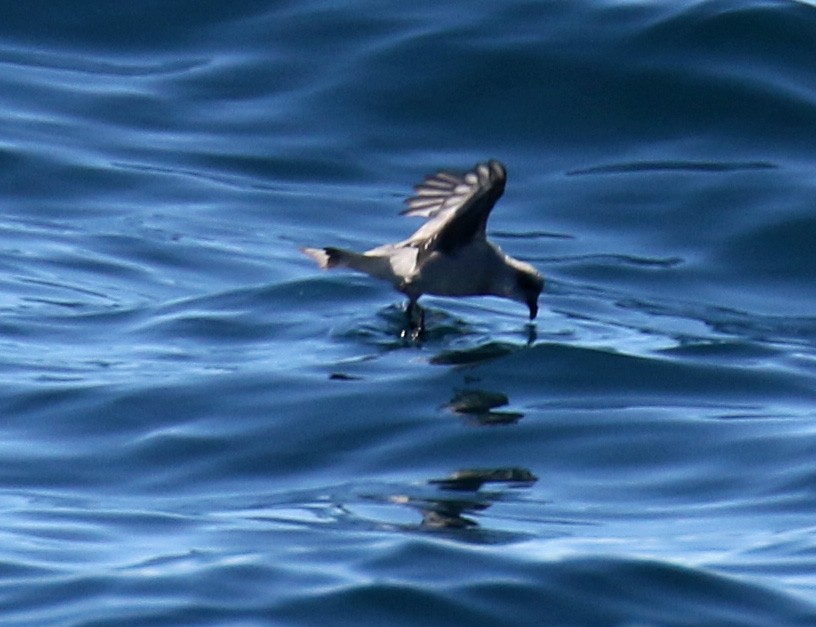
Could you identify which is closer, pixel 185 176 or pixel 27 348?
pixel 27 348

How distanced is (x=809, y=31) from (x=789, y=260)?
8.92ft

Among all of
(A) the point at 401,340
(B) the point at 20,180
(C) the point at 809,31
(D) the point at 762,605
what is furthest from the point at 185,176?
(D) the point at 762,605

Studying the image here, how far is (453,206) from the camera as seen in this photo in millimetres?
11383

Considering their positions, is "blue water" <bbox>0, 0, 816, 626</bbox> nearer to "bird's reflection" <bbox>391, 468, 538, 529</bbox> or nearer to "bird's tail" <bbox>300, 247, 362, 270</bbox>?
"bird's reflection" <bbox>391, 468, 538, 529</bbox>

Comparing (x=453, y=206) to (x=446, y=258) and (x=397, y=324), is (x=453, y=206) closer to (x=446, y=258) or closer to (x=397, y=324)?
(x=446, y=258)

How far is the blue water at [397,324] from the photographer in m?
7.35

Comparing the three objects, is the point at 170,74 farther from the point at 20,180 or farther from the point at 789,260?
the point at 789,260

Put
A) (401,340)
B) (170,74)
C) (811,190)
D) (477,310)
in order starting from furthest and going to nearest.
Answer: (170,74) → (811,190) → (477,310) → (401,340)

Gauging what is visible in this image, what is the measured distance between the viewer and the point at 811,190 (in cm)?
1404

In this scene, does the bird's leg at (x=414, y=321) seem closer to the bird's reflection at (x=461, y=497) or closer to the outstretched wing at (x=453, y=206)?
the outstretched wing at (x=453, y=206)

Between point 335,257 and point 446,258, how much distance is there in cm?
77

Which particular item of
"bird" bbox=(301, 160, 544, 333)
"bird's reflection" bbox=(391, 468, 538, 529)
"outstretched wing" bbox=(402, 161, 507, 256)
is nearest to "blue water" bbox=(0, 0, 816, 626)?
"bird's reflection" bbox=(391, 468, 538, 529)

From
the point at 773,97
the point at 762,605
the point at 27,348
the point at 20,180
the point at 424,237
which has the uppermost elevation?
the point at 773,97

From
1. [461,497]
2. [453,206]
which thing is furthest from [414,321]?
[461,497]
